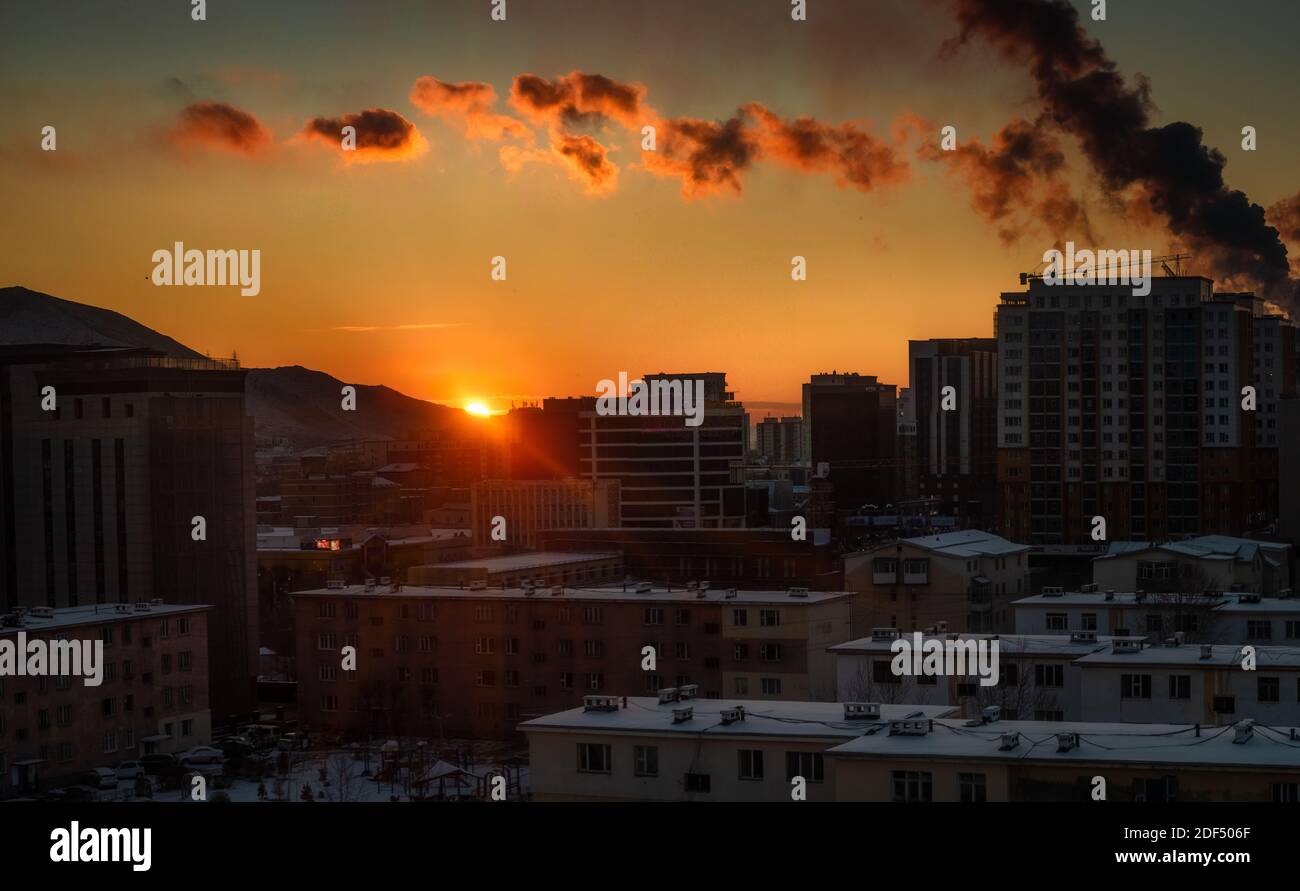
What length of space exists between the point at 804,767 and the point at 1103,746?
1.47 meters

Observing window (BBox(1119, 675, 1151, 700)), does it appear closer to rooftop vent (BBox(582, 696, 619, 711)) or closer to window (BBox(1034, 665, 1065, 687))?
window (BBox(1034, 665, 1065, 687))

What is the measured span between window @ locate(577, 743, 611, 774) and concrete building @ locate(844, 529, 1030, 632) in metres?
8.61

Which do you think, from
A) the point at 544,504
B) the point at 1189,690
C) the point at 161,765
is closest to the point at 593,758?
the point at 1189,690

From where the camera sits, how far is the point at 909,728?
5926mm

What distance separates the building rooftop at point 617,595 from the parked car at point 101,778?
113 inches

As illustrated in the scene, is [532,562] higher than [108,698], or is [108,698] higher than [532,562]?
[532,562]

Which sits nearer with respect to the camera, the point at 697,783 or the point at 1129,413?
the point at 697,783

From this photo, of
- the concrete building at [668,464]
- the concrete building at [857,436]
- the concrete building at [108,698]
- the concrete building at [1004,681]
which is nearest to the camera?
the concrete building at [1004,681]

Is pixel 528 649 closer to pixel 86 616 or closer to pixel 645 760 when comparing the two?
pixel 86 616

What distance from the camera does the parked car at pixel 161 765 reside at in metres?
11.8

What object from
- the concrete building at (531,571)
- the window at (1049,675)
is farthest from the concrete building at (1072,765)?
the concrete building at (531,571)

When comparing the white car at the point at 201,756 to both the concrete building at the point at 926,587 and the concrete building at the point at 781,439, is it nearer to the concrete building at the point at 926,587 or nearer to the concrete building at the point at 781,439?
the concrete building at the point at 926,587
